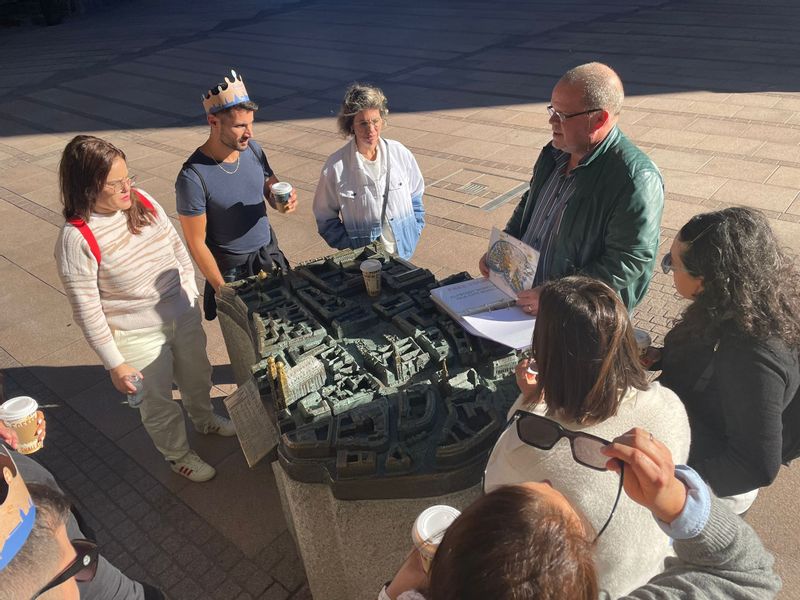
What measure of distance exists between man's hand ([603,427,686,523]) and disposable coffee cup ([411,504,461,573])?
450 mm

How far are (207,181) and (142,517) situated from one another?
1.87 metres

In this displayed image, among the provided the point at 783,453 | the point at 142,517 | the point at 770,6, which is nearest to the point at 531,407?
the point at 783,453

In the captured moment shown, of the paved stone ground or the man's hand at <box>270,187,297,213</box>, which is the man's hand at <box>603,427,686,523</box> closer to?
the paved stone ground

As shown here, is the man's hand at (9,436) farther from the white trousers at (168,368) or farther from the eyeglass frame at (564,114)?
the eyeglass frame at (564,114)

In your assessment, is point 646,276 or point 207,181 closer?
point 646,276

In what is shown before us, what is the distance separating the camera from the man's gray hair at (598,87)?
2549 millimetres

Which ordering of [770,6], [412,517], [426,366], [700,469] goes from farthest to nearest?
[770,6], [426,366], [412,517], [700,469]

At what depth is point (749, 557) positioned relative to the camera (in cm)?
139

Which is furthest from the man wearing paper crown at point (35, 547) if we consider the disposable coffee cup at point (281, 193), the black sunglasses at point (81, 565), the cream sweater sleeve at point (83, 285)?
the disposable coffee cup at point (281, 193)

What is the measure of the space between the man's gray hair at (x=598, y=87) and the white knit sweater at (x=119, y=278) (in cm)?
207

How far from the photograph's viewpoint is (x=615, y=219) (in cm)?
258

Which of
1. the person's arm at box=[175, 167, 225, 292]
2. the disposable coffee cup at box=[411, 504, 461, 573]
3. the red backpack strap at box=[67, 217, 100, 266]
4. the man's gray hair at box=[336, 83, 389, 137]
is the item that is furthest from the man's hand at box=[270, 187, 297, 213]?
the disposable coffee cup at box=[411, 504, 461, 573]

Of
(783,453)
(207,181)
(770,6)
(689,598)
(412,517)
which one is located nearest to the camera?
(689,598)

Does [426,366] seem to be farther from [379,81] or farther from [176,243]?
[379,81]
